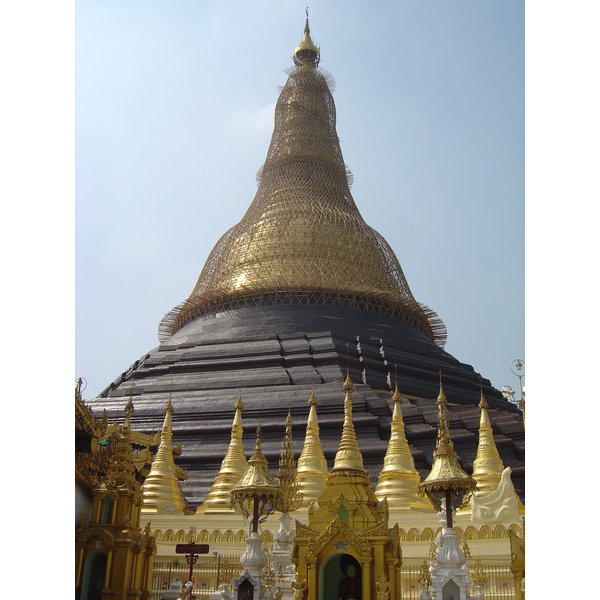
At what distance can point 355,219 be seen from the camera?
33688mm

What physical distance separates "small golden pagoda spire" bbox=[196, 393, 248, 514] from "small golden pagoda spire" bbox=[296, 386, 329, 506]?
66.4 inches

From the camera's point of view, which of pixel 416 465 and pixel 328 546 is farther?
pixel 416 465

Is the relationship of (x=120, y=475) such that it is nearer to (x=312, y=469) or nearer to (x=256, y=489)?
(x=256, y=489)

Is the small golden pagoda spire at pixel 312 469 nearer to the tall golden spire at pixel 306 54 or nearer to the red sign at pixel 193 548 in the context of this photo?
the red sign at pixel 193 548

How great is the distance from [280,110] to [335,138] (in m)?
3.48

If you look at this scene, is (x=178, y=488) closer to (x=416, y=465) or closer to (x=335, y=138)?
(x=416, y=465)

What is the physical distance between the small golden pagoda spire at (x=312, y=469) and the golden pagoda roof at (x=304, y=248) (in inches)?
442

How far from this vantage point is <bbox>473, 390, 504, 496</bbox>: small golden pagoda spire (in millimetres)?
16828

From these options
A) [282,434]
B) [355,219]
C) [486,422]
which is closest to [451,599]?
[486,422]

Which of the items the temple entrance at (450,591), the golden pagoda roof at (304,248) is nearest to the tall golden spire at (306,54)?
the golden pagoda roof at (304,248)

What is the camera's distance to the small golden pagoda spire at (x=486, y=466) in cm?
1683

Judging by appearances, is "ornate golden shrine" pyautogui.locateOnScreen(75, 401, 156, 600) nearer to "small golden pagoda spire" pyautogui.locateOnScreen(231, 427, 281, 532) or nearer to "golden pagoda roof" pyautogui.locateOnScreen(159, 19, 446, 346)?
"small golden pagoda spire" pyautogui.locateOnScreen(231, 427, 281, 532)

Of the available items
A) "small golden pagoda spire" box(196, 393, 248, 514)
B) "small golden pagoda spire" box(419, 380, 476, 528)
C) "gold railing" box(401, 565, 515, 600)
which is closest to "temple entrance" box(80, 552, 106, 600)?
"gold railing" box(401, 565, 515, 600)

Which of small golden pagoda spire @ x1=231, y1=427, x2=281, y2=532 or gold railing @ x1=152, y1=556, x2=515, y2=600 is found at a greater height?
small golden pagoda spire @ x1=231, y1=427, x2=281, y2=532
